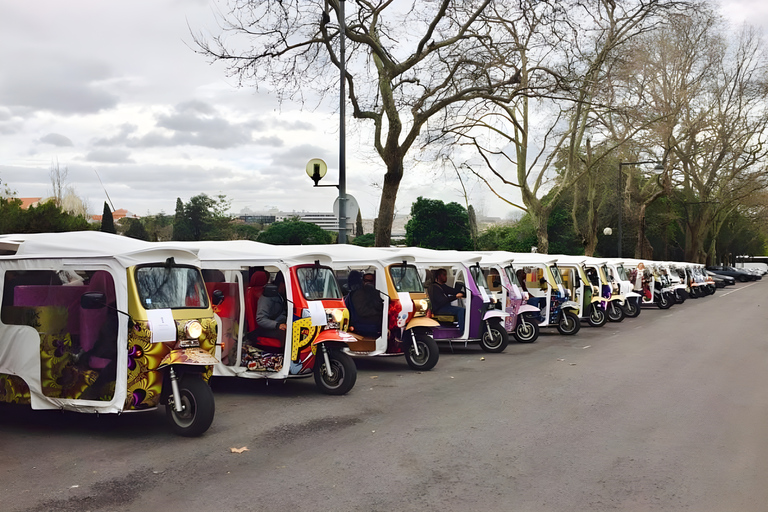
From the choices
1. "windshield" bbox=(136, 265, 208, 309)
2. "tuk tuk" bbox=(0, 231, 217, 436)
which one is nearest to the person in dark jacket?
"windshield" bbox=(136, 265, 208, 309)

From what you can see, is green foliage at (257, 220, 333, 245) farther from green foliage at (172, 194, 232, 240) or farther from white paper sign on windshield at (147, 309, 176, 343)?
white paper sign on windshield at (147, 309, 176, 343)

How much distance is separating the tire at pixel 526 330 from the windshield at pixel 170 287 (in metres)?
10.3

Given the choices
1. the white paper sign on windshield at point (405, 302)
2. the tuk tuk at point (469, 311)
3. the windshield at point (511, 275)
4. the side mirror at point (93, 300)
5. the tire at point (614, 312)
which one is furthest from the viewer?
the tire at point (614, 312)

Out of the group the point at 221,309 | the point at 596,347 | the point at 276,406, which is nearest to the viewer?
the point at 276,406

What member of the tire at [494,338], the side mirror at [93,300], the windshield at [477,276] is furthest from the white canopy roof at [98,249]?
the tire at [494,338]

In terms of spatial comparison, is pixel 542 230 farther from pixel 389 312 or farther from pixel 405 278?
pixel 389 312

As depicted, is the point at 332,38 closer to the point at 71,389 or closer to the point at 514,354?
the point at 514,354

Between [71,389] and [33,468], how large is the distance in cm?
134

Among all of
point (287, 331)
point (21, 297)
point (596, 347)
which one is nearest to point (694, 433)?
point (287, 331)

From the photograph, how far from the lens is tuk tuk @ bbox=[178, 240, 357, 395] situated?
993 centimetres

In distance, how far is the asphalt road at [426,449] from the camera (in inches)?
220

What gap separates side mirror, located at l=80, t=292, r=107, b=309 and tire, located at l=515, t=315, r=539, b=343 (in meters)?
11.5

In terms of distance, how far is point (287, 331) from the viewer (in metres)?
9.91

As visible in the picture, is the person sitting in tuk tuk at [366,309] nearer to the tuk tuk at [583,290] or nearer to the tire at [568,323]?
the tire at [568,323]
